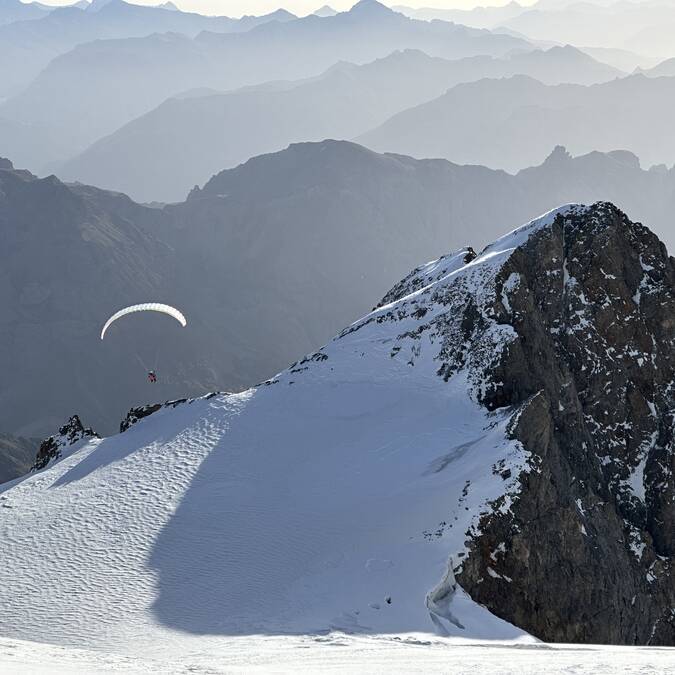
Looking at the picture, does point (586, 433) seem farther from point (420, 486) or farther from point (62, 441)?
point (62, 441)

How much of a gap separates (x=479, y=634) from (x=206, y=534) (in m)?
11.9

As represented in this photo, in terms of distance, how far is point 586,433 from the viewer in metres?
37.5

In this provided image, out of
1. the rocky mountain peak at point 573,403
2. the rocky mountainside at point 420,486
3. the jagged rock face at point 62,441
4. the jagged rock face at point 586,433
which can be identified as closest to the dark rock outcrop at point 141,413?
the rocky mountainside at point 420,486

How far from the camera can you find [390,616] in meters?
25.9

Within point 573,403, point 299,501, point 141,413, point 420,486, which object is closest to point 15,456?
point 141,413

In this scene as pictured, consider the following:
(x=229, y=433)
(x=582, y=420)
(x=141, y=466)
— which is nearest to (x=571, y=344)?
(x=582, y=420)

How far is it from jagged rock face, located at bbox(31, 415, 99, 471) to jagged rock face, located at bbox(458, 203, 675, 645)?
2376 centimetres

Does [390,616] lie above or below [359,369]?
below

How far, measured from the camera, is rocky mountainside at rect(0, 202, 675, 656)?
90.2ft

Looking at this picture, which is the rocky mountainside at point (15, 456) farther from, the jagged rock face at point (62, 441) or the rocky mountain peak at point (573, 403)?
the rocky mountain peak at point (573, 403)

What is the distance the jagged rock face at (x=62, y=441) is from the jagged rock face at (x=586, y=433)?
23.8 meters

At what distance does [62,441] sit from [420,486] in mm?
25994

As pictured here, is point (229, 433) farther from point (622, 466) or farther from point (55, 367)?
point (55, 367)

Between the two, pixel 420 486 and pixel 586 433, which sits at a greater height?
pixel 586 433
